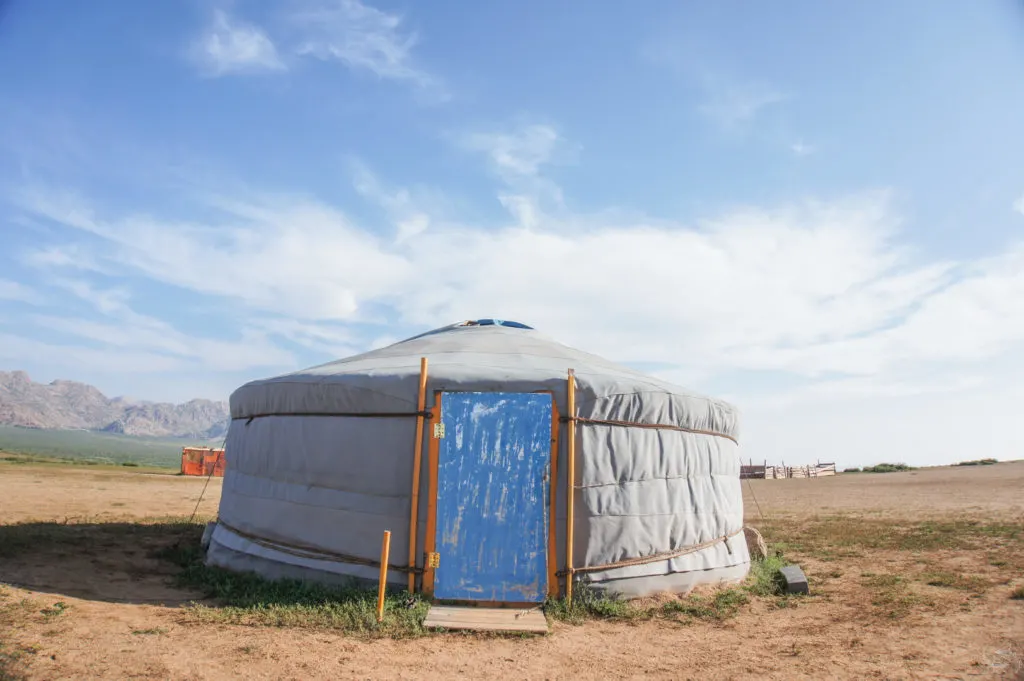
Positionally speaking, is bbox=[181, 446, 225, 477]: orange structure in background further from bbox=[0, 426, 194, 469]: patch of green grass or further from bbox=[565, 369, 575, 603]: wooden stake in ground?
bbox=[565, 369, 575, 603]: wooden stake in ground

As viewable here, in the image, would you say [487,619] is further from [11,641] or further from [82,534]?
[82,534]

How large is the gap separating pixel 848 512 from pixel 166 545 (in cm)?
1360

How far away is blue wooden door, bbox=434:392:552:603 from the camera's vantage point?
4887 mm

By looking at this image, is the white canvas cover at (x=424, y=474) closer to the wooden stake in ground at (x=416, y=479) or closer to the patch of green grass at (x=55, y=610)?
the wooden stake in ground at (x=416, y=479)

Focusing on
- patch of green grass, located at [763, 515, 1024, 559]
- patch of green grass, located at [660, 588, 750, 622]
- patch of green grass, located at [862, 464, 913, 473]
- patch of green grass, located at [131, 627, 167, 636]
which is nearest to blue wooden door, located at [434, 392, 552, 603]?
patch of green grass, located at [660, 588, 750, 622]

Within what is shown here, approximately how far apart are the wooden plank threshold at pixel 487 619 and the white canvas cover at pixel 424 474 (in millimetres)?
483

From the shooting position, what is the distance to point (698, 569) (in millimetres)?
5602

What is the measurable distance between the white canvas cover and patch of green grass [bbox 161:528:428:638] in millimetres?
190

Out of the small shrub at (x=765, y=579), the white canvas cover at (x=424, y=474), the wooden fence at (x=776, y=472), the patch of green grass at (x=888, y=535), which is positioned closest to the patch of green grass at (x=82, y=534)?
the white canvas cover at (x=424, y=474)

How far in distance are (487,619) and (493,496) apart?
91 cm

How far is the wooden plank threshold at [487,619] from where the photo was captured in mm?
4363

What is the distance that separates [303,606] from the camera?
4.62 metres

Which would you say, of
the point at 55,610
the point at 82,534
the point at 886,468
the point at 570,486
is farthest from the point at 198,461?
the point at 886,468

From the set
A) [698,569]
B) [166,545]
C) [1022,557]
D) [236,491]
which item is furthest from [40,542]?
[1022,557]
